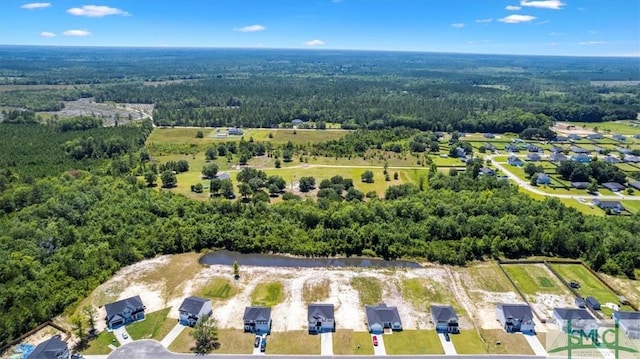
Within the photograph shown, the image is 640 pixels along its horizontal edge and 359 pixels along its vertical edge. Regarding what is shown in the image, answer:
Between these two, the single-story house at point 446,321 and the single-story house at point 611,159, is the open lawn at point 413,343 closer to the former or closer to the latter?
the single-story house at point 446,321

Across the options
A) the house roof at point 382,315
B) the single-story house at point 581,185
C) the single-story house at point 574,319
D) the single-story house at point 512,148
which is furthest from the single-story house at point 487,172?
the house roof at point 382,315

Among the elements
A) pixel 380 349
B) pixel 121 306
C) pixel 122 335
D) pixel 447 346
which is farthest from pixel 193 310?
pixel 447 346

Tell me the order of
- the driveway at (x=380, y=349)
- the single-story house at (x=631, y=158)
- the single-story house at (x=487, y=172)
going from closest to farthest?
1. the driveway at (x=380, y=349)
2. the single-story house at (x=487, y=172)
3. the single-story house at (x=631, y=158)

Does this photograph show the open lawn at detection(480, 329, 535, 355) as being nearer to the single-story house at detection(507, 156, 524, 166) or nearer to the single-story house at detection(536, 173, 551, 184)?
the single-story house at detection(536, 173, 551, 184)

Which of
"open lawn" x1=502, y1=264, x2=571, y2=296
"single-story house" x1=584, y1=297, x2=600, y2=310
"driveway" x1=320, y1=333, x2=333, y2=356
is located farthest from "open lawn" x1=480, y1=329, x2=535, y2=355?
"driveway" x1=320, y1=333, x2=333, y2=356

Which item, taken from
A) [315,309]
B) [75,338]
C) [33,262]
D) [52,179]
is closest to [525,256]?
[315,309]
